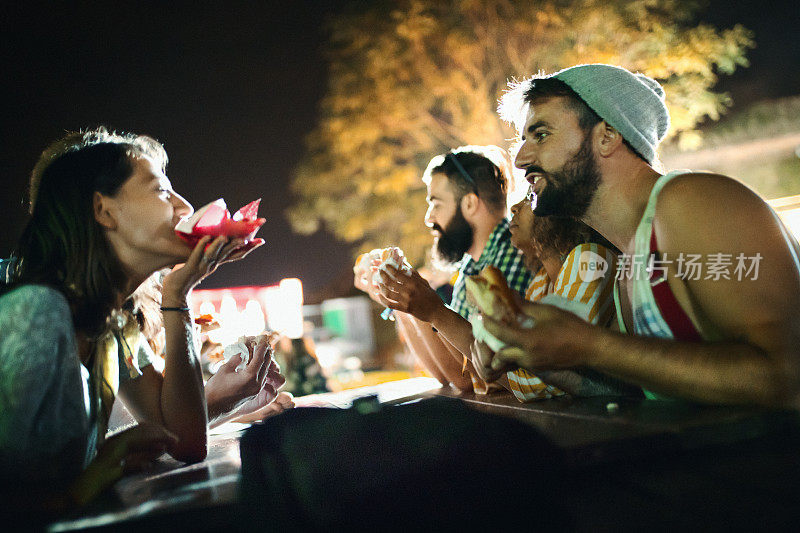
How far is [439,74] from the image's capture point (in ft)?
34.6

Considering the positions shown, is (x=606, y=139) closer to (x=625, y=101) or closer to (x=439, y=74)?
(x=625, y=101)

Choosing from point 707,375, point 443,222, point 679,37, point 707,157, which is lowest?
point 707,375

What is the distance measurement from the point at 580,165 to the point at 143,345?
201 cm

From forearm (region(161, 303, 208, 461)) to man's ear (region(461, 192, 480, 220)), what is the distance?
2.23 meters

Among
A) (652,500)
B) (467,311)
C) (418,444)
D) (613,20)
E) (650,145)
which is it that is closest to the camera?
(652,500)

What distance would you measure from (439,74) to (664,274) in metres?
9.41

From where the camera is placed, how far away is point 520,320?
163 centimetres

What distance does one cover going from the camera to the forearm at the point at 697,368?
1548 millimetres

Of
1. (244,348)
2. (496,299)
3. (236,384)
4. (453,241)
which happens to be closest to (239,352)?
(244,348)

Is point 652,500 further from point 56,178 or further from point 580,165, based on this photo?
point 56,178

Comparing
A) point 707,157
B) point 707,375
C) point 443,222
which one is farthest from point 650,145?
point 707,157

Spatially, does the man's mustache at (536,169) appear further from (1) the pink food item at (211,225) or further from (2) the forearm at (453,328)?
(1) the pink food item at (211,225)

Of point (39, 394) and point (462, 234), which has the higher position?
point (462, 234)

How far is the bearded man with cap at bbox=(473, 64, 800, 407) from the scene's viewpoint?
5.23 feet
